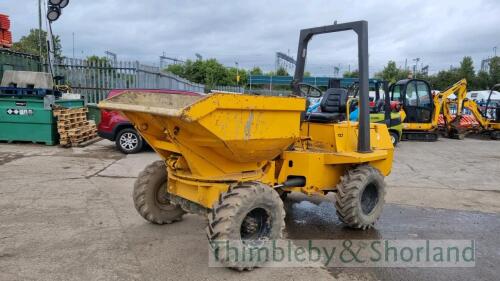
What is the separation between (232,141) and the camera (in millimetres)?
3891

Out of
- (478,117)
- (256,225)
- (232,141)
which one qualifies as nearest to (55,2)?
(232,141)

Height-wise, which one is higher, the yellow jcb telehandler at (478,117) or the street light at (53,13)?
the street light at (53,13)

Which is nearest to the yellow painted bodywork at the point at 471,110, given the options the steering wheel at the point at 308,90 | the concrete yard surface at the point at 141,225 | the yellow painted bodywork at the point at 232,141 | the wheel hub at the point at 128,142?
the concrete yard surface at the point at 141,225

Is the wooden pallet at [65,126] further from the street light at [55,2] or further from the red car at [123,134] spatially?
the street light at [55,2]

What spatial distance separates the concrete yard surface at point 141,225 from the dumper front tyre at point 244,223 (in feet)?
0.70

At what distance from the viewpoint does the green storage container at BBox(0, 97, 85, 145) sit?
1147 cm

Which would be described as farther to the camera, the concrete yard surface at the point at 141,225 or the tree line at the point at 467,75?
the tree line at the point at 467,75

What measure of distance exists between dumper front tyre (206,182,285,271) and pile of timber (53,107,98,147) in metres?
8.62

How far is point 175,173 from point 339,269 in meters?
1.95

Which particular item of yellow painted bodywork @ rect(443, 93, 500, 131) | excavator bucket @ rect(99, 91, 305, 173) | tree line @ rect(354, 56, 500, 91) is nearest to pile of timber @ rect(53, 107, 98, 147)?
excavator bucket @ rect(99, 91, 305, 173)

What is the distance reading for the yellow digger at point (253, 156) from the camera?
12.7 ft

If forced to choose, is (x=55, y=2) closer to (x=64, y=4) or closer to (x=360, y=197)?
(x=64, y=4)

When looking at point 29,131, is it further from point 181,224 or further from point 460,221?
point 460,221

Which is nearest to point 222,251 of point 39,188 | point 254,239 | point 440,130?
point 254,239
